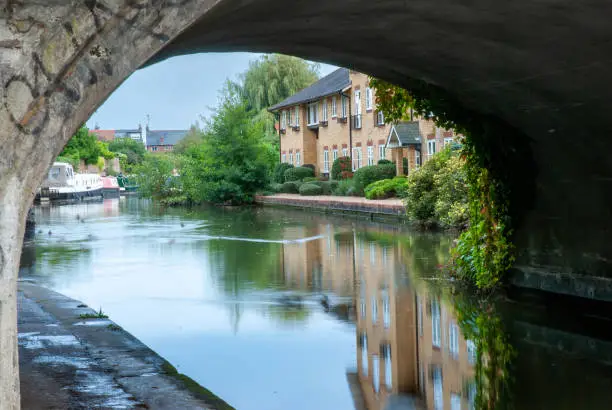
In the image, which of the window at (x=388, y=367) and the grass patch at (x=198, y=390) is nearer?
the grass patch at (x=198, y=390)

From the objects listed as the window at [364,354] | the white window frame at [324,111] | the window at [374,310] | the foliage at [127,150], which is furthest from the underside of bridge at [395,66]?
the foliage at [127,150]

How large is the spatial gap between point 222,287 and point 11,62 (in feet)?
31.3

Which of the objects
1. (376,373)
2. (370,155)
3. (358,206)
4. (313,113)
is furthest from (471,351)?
(313,113)

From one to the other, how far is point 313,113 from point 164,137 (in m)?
124

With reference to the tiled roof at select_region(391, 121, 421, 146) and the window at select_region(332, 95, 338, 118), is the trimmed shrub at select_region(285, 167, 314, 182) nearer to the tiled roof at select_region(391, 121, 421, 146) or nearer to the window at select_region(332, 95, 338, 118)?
the window at select_region(332, 95, 338, 118)

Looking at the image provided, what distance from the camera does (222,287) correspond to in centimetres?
1273

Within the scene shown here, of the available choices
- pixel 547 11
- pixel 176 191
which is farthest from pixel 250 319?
pixel 176 191

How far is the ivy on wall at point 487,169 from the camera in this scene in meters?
10.7

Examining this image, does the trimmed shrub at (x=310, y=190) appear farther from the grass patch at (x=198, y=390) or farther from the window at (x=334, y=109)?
the grass patch at (x=198, y=390)

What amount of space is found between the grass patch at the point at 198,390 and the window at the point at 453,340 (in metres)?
2.97

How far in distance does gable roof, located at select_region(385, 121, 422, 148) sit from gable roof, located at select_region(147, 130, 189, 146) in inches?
5284

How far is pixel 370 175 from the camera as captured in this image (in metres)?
36.7

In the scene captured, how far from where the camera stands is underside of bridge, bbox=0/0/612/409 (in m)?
3.46

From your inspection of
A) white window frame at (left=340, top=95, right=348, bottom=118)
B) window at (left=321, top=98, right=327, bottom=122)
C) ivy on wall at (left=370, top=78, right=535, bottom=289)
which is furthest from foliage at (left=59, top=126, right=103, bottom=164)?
ivy on wall at (left=370, top=78, right=535, bottom=289)
